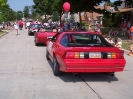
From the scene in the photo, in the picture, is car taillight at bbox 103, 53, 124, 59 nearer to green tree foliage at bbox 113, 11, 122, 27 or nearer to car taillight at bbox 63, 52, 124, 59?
car taillight at bbox 63, 52, 124, 59

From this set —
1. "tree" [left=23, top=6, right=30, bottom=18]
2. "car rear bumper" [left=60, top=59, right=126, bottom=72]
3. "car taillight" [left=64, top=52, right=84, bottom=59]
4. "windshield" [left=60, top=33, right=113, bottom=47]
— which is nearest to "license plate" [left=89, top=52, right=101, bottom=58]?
"car rear bumper" [left=60, top=59, right=126, bottom=72]

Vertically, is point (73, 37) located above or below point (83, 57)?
above

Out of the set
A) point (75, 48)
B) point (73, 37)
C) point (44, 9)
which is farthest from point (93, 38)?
point (44, 9)

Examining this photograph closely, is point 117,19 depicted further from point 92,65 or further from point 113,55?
point 92,65

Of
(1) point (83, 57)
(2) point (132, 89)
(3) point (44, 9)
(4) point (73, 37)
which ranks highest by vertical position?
(3) point (44, 9)

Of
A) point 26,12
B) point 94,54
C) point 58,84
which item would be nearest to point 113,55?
Result: point 94,54

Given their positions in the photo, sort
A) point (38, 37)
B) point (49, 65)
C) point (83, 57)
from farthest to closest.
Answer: point (38, 37) < point (49, 65) < point (83, 57)

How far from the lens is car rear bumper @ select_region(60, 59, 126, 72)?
650cm

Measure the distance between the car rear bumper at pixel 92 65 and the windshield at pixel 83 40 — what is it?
0.79m

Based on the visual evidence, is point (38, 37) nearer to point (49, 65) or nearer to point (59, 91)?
point (49, 65)

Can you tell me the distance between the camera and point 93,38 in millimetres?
7715

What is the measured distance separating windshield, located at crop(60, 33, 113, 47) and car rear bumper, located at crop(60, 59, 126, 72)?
0.79 meters

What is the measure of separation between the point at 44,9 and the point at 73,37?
48689mm

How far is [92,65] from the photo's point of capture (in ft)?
21.4
